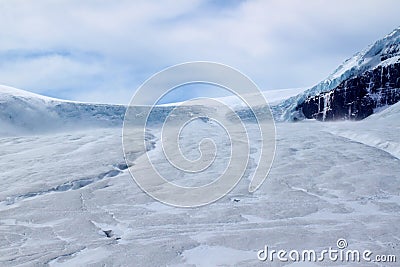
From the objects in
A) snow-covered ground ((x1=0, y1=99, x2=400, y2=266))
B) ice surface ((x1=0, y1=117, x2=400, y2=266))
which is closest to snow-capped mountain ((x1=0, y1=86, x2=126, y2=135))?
snow-covered ground ((x1=0, y1=99, x2=400, y2=266))

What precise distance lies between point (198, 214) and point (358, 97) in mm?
37925

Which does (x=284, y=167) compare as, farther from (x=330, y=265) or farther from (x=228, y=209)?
(x=330, y=265)

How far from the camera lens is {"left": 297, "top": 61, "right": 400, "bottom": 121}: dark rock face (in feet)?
138

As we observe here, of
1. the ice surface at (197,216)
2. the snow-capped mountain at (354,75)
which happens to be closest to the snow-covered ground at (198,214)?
the ice surface at (197,216)

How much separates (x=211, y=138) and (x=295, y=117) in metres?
26.1

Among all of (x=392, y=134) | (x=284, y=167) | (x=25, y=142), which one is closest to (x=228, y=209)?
(x=284, y=167)

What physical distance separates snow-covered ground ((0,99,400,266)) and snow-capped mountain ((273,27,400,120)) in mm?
26834

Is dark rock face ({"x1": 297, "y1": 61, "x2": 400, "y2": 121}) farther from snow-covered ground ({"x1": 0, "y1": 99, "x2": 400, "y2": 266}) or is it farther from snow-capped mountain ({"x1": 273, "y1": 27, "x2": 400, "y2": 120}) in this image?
snow-covered ground ({"x1": 0, "y1": 99, "x2": 400, "y2": 266})
